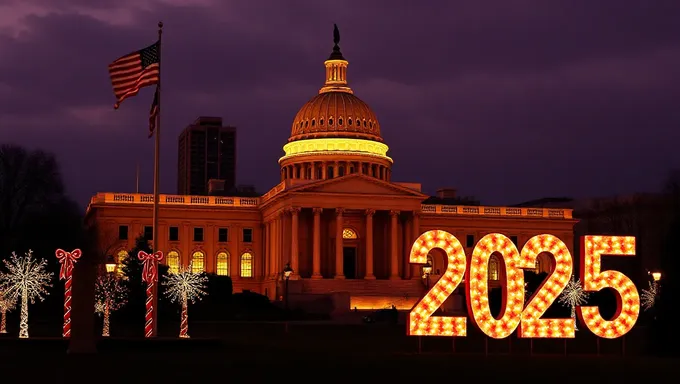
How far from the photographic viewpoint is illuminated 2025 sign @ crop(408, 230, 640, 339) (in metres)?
46.6

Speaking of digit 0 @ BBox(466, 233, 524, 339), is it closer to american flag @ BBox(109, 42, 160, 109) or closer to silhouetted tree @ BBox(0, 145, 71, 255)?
american flag @ BBox(109, 42, 160, 109)

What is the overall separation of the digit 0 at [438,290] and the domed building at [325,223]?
55.2 m

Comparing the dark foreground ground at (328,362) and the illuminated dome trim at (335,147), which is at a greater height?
the illuminated dome trim at (335,147)

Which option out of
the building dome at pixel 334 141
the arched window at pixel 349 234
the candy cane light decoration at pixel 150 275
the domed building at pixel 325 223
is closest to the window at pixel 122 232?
the domed building at pixel 325 223

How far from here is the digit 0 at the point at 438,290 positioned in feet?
152

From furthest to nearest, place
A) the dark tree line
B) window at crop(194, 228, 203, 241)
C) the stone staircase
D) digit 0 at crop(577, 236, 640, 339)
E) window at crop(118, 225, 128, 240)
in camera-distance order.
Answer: window at crop(194, 228, 203, 241) < window at crop(118, 225, 128, 240) < the stone staircase < the dark tree line < digit 0 at crop(577, 236, 640, 339)

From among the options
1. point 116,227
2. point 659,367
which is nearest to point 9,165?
point 116,227

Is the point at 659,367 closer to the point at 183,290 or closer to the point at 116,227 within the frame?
the point at 183,290

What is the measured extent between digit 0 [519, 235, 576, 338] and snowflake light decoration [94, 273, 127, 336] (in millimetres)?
23598

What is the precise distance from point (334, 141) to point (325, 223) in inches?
685

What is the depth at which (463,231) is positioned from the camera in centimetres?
13025

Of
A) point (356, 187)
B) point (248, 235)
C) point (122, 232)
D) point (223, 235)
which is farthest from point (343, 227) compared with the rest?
point (122, 232)

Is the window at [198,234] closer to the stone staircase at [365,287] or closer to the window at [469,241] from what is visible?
the stone staircase at [365,287]

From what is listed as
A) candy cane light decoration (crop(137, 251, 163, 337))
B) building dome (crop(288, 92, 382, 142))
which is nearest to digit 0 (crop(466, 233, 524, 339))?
candy cane light decoration (crop(137, 251, 163, 337))
